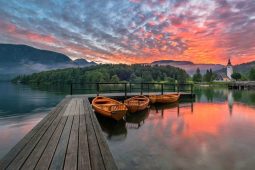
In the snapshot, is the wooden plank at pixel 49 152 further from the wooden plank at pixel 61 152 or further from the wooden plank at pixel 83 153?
the wooden plank at pixel 83 153

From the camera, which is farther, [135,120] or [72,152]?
[135,120]

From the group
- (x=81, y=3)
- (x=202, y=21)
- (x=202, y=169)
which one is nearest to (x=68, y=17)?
(x=81, y=3)

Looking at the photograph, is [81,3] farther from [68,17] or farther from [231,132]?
[231,132]

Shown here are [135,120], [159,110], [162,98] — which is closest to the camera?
[135,120]

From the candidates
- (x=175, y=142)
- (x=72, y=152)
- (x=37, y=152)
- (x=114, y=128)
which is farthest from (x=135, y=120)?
(x=37, y=152)

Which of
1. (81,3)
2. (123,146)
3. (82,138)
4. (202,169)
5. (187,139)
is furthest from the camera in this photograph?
(81,3)

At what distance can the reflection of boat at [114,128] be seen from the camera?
851cm

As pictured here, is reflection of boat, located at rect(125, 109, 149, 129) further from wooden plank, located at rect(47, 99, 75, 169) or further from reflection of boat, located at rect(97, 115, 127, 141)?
wooden plank, located at rect(47, 99, 75, 169)

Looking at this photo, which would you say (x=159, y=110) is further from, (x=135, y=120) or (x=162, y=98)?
(x=135, y=120)

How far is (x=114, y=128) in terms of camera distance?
983 centimetres

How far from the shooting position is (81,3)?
21.4 meters

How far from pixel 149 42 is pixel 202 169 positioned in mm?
31659

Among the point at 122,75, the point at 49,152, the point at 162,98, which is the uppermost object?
the point at 122,75

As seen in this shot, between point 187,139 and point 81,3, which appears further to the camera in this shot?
point 81,3
